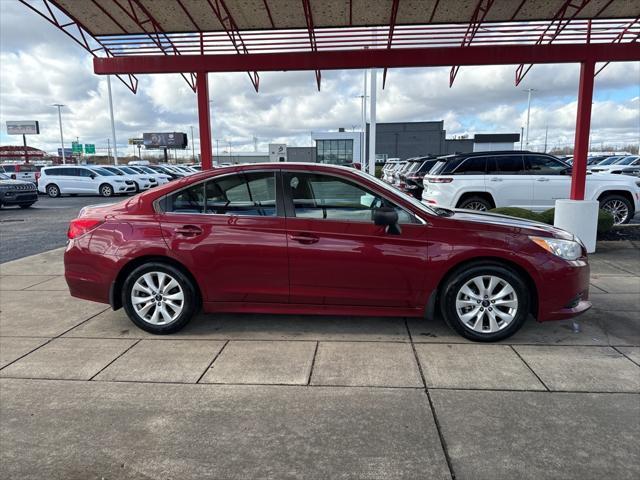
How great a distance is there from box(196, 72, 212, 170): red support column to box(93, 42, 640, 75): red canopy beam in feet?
0.77

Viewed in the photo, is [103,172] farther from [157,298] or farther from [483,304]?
[483,304]

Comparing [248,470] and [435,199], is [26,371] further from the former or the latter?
[435,199]

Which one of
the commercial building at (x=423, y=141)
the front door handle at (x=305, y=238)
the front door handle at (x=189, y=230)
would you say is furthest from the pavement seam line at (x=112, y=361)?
the commercial building at (x=423, y=141)

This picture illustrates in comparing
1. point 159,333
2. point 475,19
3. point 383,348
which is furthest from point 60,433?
point 475,19

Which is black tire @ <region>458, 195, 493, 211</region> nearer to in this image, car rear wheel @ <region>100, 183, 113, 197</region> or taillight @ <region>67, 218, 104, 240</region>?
→ taillight @ <region>67, 218, 104, 240</region>

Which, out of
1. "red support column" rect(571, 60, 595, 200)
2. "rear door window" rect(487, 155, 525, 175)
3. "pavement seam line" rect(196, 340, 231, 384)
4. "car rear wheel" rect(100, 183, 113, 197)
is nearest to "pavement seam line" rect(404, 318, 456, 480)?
"pavement seam line" rect(196, 340, 231, 384)

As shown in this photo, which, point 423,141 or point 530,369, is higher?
point 423,141

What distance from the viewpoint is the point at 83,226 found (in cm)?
454

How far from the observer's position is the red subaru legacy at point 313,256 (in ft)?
13.4

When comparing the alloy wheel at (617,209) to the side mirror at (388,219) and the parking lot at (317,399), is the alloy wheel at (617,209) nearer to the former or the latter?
the parking lot at (317,399)

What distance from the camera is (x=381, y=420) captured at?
2.97 m

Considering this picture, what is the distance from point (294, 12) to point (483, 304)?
624 centimetres

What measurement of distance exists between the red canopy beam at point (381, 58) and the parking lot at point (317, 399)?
4.83 m

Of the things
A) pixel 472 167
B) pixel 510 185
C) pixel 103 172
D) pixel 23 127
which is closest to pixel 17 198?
pixel 103 172
